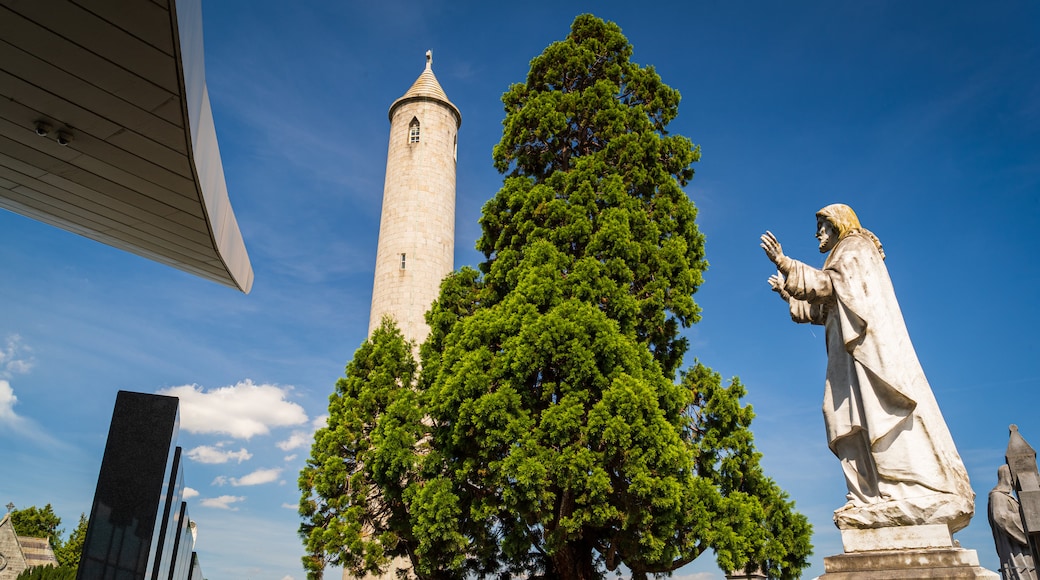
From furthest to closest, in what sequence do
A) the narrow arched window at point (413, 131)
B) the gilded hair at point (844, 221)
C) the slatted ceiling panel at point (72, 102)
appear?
1. the narrow arched window at point (413, 131)
2. the gilded hair at point (844, 221)
3. the slatted ceiling panel at point (72, 102)

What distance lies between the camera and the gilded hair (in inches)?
189

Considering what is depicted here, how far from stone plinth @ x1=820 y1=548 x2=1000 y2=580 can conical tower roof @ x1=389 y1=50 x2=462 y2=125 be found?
2004cm

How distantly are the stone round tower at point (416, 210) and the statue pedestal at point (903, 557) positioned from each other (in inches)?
611

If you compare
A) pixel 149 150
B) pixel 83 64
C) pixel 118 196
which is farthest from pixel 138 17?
pixel 118 196

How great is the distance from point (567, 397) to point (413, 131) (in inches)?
570

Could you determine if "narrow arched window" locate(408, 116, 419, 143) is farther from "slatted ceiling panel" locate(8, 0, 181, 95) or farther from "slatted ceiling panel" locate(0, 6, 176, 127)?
"slatted ceiling panel" locate(8, 0, 181, 95)

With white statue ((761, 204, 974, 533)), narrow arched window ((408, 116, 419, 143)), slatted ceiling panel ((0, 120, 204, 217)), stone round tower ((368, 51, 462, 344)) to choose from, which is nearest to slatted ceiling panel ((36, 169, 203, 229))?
slatted ceiling panel ((0, 120, 204, 217))

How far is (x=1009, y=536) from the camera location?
7.21 m

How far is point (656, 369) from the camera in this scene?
10.1 m

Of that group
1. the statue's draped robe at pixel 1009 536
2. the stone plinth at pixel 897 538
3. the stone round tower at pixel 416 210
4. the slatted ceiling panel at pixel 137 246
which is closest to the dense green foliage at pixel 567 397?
the statue's draped robe at pixel 1009 536

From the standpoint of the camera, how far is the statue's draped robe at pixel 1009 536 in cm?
705

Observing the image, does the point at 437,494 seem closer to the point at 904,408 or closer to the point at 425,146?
the point at 904,408

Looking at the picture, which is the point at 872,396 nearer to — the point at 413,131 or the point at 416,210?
the point at 416,210

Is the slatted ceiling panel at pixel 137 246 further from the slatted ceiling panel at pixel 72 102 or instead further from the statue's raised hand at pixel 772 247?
the statue's raised hand at pixel 772 247
